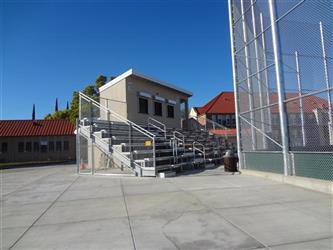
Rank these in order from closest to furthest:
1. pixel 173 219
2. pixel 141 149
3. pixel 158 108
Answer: pixel 173 219 → pixel 141 149 → pixel 158 108

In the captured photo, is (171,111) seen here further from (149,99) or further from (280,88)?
(280,88)

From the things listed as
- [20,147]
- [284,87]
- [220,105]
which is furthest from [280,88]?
[220,105]

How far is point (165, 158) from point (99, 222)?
6.98 m

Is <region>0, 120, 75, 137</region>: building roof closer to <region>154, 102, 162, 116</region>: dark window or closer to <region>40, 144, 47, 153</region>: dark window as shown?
<region>40, 144, 47, 153</region>: dark window

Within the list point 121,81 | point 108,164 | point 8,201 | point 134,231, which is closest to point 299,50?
point 134,231

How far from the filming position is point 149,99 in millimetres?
18484

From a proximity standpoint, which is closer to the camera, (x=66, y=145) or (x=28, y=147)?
(x=28, y=147)

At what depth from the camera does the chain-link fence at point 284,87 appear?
311 inches

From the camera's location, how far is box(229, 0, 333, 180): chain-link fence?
7906mm

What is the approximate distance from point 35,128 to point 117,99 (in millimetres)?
21533

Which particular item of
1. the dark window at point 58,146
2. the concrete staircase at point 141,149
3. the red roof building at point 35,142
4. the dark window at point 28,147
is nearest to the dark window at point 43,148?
the red roof building at point 35,142

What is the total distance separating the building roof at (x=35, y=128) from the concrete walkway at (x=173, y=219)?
89.2 feet

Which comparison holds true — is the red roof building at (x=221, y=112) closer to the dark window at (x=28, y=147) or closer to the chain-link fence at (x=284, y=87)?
the dark window at (x=28, y=147)

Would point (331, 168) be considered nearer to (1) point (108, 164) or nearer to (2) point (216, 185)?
(2) point (216, 185)
